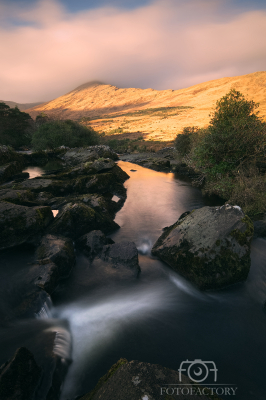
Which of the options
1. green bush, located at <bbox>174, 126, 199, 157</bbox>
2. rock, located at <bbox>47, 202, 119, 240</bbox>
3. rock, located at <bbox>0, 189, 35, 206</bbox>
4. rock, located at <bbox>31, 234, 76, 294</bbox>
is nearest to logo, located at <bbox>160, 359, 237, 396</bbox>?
rock, located at <bbox>31, 234, 76, 294</bbox>

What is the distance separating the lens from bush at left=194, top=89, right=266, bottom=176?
1497 cm

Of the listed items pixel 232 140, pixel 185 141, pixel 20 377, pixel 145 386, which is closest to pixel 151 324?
pixel 145 386

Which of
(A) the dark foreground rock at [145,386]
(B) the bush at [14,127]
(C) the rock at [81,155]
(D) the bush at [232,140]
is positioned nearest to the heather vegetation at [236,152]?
(D) the bush at [232,140]

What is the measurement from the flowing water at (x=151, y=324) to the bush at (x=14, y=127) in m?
49.7

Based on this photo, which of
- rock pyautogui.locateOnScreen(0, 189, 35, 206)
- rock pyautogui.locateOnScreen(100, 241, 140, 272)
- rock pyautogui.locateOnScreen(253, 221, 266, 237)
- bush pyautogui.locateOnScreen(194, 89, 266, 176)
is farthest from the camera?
bush pyautogui.locateOnScreen(194, 89, 266, 176)

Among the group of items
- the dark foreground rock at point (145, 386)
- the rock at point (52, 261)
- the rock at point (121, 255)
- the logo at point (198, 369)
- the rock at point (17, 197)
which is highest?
the rock at point (17, 197)

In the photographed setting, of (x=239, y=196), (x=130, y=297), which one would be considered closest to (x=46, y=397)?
(x=130, y=297)

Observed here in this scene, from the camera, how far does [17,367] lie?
4.09 meters

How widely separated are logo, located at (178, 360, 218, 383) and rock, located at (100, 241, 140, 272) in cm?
389

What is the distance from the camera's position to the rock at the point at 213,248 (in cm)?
751

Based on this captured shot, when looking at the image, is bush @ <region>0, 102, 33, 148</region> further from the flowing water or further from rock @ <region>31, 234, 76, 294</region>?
the flowing water

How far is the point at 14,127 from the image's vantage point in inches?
1945

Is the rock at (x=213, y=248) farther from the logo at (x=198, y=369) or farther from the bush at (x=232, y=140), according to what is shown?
the bush at (x=232, y=140)

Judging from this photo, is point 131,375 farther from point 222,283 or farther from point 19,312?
point 222,283
